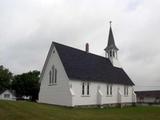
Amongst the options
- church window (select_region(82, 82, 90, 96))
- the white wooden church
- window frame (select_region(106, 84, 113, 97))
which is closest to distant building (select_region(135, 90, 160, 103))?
the white wooden church

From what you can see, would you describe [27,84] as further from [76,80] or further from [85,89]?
[76,80]

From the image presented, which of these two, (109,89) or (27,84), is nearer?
(109,89)

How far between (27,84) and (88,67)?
25.9m

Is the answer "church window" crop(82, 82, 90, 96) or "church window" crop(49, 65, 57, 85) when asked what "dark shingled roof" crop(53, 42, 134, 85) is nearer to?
"church window" crop(82, 82, 90, 96)

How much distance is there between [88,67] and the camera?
139 feet

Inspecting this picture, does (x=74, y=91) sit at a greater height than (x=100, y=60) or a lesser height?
lesser

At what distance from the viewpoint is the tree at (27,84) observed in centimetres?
6301

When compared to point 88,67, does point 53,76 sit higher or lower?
lower

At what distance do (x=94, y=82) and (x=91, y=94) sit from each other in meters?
2.00

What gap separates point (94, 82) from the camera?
40.8m

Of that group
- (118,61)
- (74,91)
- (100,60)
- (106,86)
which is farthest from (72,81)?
(118,61)

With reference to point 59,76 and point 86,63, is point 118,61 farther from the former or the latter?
point 59,76

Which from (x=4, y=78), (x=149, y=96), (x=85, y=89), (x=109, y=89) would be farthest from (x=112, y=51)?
(x=149, y=96)

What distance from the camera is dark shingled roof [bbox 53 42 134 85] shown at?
124ft
